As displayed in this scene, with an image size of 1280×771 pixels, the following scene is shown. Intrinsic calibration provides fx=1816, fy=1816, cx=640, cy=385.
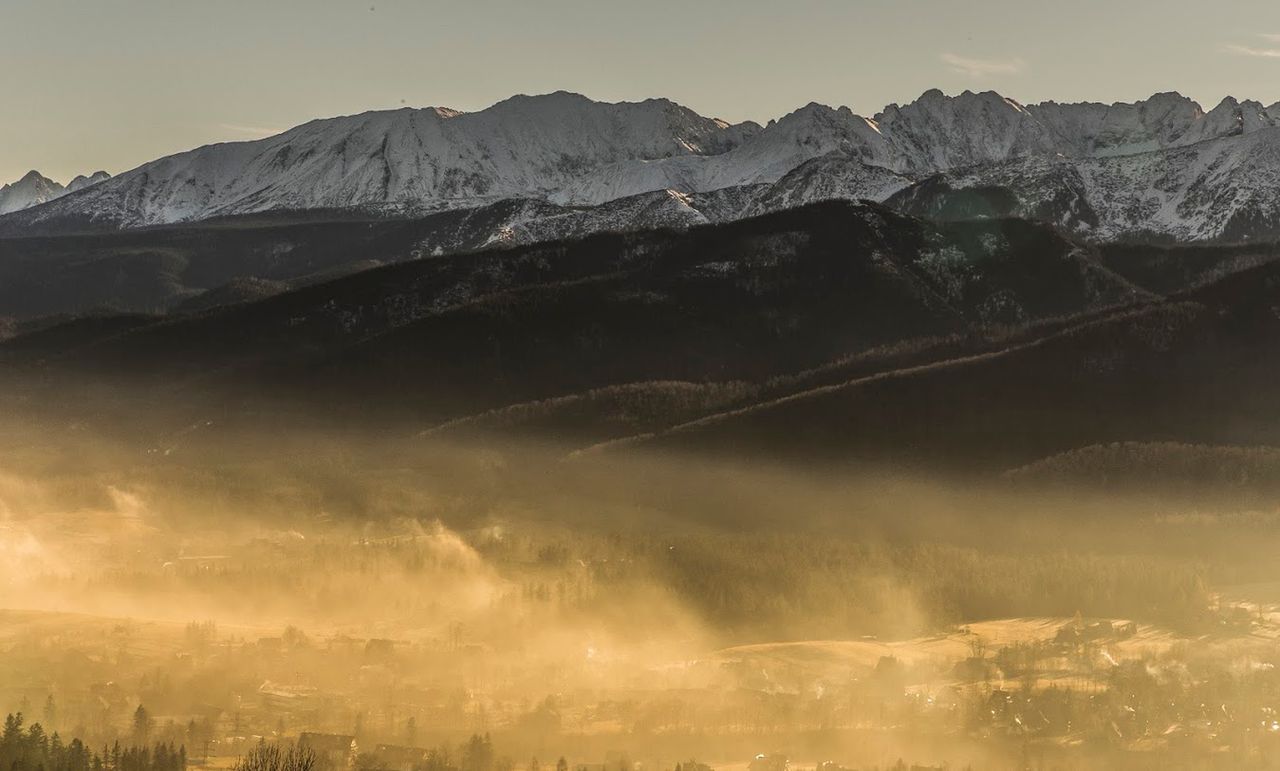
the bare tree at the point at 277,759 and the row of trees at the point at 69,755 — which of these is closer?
the bare tree at the point at 277,759

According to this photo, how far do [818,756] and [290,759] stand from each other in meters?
55.3

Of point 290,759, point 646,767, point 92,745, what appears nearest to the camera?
point 290,759

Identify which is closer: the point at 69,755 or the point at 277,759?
the point at 277,759

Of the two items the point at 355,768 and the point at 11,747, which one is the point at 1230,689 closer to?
the point at 355,768

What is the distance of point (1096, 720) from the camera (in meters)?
A: 195

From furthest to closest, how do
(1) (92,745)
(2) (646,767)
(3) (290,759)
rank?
(1) (92,745) < (2) (646,767) < (3) (290,759)

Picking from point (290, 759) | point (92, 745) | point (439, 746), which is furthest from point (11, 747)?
point (439, 746)

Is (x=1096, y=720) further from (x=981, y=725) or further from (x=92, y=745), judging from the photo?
(x=92, y=745)

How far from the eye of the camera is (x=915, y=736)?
196 metres

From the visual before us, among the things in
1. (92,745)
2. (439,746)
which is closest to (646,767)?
(439,746)

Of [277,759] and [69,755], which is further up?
[69,755]

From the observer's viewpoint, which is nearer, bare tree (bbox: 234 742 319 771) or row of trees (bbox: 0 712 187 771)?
bare tree (bbox: 234 742 319 771)

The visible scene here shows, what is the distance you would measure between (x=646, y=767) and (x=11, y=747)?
6296cm

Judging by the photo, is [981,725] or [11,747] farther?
[981,725]
